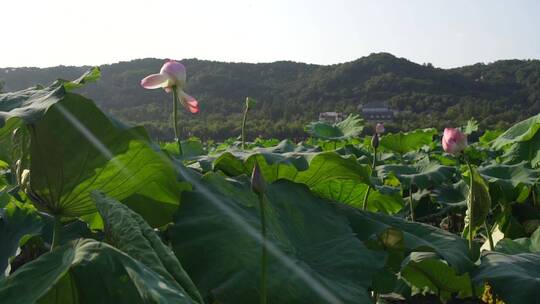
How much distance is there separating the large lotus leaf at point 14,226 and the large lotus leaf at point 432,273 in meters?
0.73

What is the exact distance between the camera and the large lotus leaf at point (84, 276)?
1.78 ft

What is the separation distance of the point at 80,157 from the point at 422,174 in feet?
6.89

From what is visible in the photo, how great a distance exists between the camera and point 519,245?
1643 millimetres

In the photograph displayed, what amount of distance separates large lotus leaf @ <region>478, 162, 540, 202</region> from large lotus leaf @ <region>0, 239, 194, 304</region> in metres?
2.18

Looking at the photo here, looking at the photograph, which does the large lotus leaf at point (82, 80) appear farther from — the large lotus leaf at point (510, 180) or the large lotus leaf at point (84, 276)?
the large lotus leaf at point (510, 180)

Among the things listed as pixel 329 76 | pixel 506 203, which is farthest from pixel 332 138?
pixel 329 76

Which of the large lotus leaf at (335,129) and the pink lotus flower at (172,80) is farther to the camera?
the large lotus leaf at (335,129)

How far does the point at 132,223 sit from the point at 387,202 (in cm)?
141

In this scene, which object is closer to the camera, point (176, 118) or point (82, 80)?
point (82, 80)

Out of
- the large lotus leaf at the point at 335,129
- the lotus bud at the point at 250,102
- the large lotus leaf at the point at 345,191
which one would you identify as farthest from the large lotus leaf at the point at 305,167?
the large lotus leaf at the point at 335,129

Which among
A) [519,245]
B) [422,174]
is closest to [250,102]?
[422,174]

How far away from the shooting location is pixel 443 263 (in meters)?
1.34

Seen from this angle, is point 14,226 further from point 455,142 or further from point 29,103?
point 455,142

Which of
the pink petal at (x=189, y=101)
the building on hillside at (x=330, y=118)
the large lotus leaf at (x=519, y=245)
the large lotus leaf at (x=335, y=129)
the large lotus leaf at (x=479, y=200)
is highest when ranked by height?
the pink petal at (x=189, y=101)
